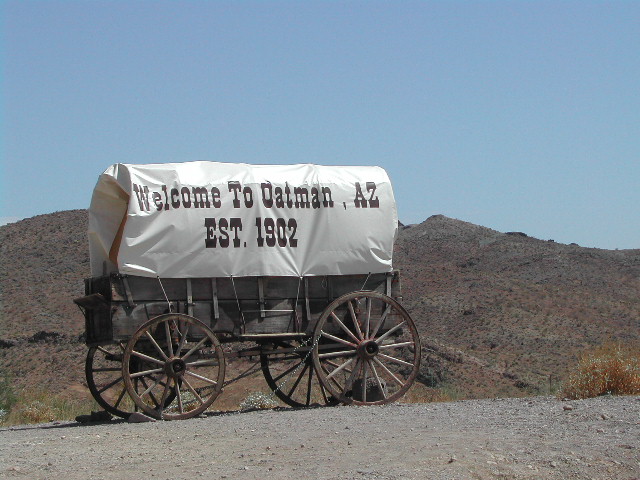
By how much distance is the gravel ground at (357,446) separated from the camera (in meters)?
7.84

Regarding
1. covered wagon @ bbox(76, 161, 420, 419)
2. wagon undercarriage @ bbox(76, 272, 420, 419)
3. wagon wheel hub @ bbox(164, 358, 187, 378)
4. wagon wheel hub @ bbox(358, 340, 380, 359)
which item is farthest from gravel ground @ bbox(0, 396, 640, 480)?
wagon wheel hub @ bbox(358, 340, 380, 359)

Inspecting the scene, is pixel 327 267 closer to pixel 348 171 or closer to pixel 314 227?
pixel 314 227

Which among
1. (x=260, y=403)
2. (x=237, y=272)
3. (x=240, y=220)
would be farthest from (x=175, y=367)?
(x=260, y=403)

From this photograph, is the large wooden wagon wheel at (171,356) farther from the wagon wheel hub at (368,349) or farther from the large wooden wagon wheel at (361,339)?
the wagon wheel hub at (368,349)

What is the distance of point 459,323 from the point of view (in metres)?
37.6

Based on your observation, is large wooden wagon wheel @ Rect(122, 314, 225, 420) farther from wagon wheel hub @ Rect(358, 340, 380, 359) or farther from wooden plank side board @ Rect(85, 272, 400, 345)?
wagon wheel hub @ Rect(358, 340, 380, 359)

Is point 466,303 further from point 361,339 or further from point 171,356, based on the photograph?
point 171,356

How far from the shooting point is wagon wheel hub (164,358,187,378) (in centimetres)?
1149

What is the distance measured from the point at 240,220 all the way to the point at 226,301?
104 cm

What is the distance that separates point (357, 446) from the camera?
8727 mm

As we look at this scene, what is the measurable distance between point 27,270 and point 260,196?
2836cm

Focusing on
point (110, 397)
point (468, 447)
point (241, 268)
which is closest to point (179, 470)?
point (468, 447)

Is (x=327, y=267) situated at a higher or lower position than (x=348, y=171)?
lower

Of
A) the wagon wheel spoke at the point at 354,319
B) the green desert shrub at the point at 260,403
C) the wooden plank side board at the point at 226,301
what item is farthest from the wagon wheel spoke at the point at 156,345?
the green desert shrub at the point at 260,403
